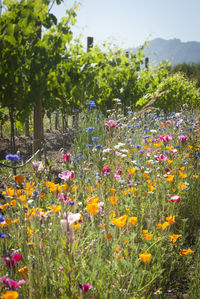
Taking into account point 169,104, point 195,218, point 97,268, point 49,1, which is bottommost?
point 195,218

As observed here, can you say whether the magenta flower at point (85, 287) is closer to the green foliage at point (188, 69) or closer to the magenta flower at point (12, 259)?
the magenta flower at point (12, 259)

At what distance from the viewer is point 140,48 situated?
289 inches

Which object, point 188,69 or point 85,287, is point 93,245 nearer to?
point 85,287

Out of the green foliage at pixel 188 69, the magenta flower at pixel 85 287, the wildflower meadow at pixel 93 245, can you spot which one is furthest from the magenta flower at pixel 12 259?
the green foliage at pixel 188 69

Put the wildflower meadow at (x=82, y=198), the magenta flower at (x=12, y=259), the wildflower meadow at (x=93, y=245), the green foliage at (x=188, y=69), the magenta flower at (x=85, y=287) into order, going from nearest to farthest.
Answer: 1. the magenta flower at (x=85, y=287)
2. the magenta flower at (x=12, y=259)
3. the wildflower meadow at (x=93, y=245)
4. the wildflower meadow at (x=82, y=198)
5. the green foliage at (x=188, y=69)

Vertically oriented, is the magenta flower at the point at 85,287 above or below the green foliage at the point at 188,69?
below

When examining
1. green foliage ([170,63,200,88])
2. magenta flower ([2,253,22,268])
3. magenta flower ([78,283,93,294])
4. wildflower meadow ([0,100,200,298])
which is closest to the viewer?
magenta flower ([78,283,93,294])

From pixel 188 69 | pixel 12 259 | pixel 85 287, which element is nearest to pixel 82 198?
pixel 12 259

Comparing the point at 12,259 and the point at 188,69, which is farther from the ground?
the point at 188,69

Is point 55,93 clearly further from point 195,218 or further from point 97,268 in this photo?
point 97,268

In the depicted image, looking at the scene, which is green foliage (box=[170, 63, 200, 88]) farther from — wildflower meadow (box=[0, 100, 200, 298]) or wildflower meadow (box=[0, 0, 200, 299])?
wildflower meadow (box=[0, 100, 200, 298])

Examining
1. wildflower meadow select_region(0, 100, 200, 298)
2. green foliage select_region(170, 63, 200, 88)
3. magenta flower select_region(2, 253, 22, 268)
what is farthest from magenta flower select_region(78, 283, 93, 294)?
green foliage select_region(170, 63, 200, 88)

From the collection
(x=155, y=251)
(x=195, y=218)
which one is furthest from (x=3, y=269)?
(x=195, y=218)

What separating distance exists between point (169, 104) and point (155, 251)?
8456mm
